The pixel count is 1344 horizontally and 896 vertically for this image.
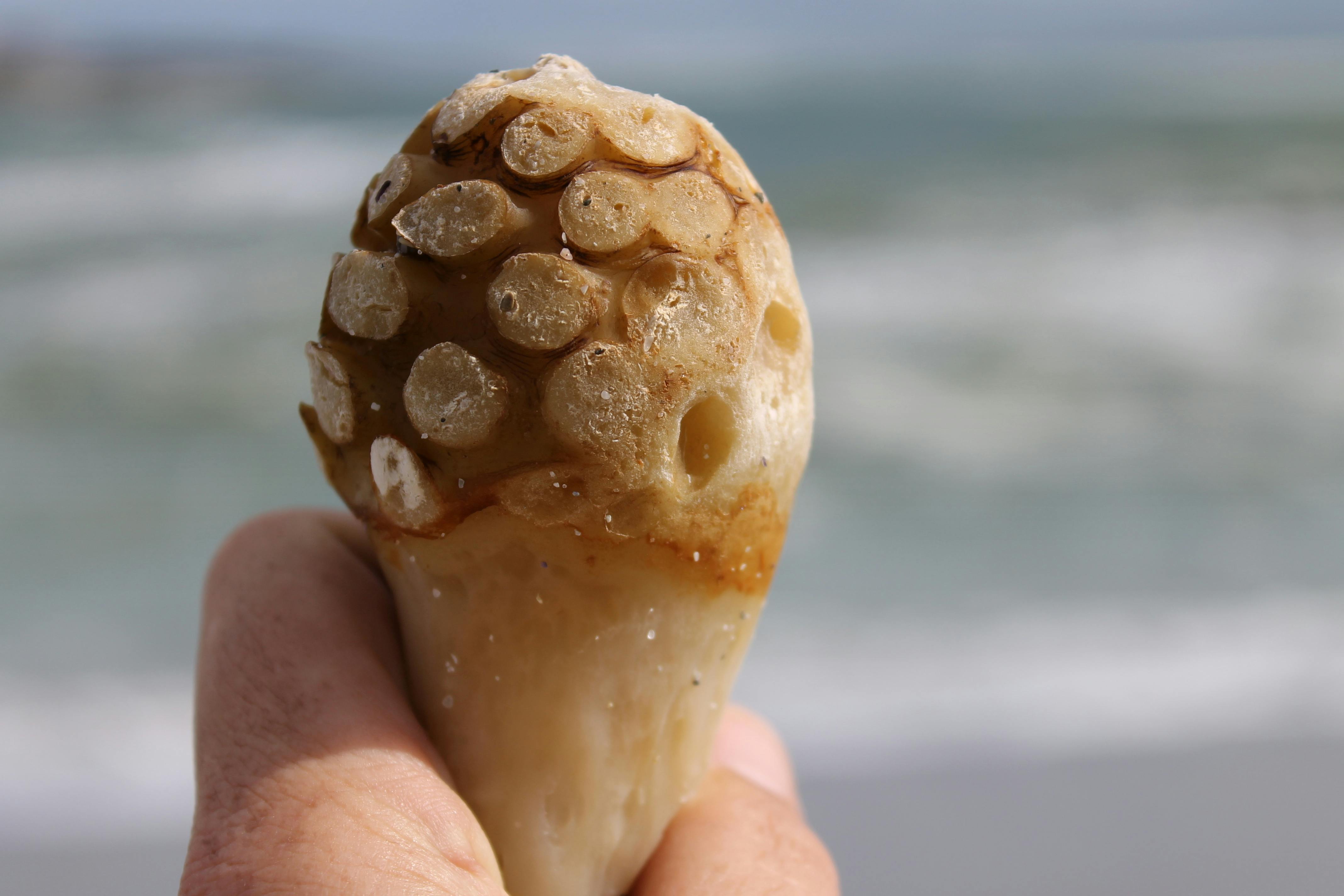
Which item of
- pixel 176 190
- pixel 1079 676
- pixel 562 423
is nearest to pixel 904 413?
pixel 1079 676

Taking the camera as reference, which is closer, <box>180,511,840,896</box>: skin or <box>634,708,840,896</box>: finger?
<box>180,511,840,896</box>: skin

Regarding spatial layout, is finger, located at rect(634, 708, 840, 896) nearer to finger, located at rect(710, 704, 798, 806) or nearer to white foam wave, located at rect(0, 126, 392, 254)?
finger, located at rect(710, 704, 798, 806)


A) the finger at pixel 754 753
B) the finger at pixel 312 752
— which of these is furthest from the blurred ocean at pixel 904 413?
the finger at pixel 312 752

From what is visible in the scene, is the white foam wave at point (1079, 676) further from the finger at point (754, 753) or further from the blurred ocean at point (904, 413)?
the finger at point (754, 753)

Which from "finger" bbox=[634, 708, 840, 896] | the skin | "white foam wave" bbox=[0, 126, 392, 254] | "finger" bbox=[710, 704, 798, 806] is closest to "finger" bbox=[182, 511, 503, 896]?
the skin

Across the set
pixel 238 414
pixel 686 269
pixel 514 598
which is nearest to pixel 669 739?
pixel 514 598

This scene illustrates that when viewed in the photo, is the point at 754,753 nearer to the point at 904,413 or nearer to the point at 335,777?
the point at 335,777

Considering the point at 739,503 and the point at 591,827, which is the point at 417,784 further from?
the point at 739,503
